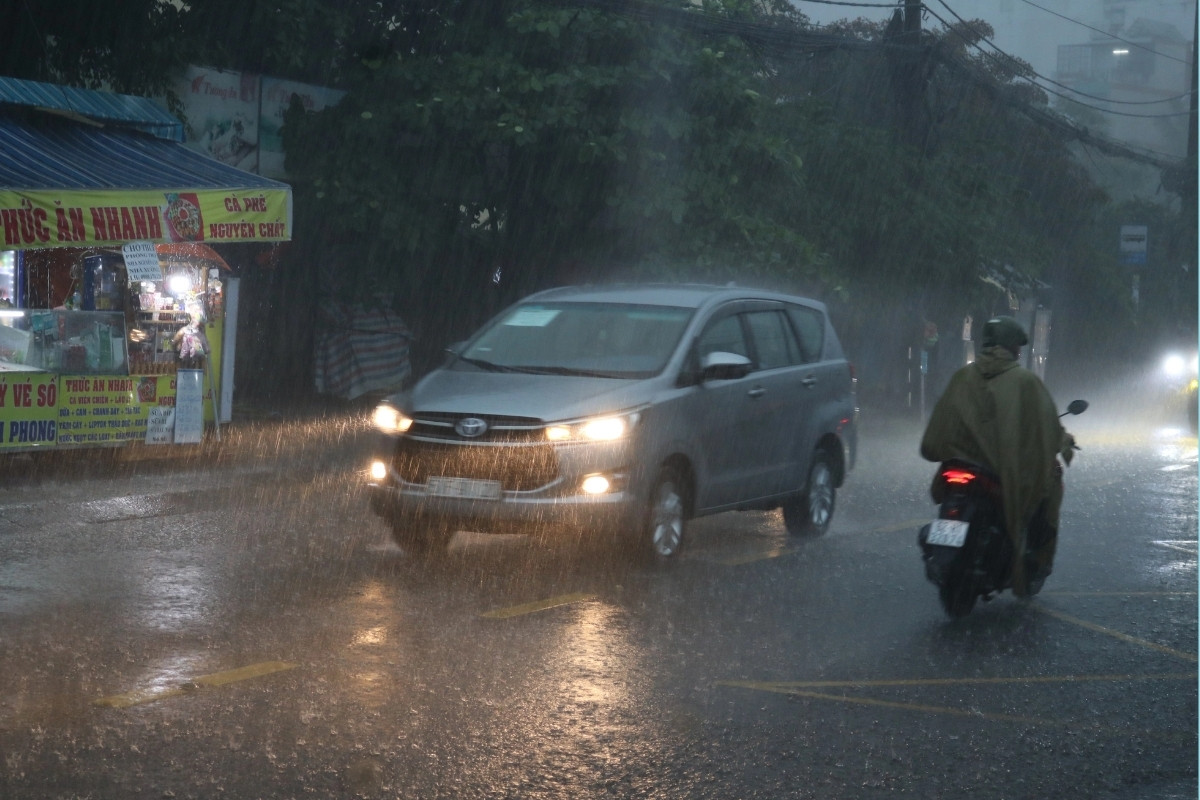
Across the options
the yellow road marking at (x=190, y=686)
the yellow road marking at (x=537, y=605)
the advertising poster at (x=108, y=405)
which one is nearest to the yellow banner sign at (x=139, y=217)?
the advertising poster at (x=108, y=405)

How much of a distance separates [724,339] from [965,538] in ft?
9.45

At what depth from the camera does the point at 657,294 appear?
33.2 feet

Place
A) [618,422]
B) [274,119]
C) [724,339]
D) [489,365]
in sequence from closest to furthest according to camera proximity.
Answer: [618,422] → [489,365] → [724,339] → [274,119]

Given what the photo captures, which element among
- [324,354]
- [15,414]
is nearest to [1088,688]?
[15,414]

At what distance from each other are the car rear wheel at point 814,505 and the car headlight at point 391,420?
3.29m

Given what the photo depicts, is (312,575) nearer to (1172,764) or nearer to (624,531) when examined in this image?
(624,531)

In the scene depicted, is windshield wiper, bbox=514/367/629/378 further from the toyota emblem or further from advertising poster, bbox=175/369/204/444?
advertising poster, bbox=175/369/204/444

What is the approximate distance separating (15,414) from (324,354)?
876cm

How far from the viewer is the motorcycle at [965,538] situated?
24.8ft

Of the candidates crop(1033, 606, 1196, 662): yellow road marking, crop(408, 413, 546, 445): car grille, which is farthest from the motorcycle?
crop(408, 413, 546, 445): car grille

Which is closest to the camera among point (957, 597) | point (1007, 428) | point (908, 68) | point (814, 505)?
point (1007, 428)

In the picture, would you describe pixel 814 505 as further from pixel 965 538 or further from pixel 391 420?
pixel 391 420

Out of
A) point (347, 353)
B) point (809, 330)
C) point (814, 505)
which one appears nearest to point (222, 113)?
point (347, 353)

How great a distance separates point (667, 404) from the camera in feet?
29.4
